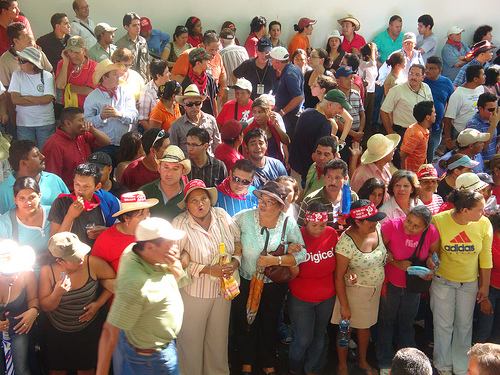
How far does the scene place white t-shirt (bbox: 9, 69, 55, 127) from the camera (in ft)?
16.1

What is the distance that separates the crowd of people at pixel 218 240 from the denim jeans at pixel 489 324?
1 centimetres

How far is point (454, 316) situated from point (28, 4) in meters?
7.09

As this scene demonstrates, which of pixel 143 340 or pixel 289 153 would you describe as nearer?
pixel 143 340

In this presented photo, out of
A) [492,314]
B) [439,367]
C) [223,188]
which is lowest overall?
[439,367]

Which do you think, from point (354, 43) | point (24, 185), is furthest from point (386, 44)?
point (24, 185)

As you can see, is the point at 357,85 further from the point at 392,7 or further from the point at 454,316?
the point at 392,7

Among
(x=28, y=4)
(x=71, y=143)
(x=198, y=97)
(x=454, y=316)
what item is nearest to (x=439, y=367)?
(x=454, y=316)

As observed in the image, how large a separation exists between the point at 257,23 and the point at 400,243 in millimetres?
5648

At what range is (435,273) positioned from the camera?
389cm

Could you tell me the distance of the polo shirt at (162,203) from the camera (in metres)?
3.66

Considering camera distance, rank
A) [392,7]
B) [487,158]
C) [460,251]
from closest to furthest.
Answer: [460,251], [487,158], [392,7]

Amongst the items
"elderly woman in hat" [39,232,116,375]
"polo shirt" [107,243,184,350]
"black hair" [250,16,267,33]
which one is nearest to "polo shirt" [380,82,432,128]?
"black hair" [250,16,267,33]

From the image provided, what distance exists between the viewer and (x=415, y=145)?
5.20 metres

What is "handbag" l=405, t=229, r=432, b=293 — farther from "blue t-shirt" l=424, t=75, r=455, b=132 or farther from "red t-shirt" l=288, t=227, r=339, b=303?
"blue t-shirt" l=424, t=75, r=455, b=132
